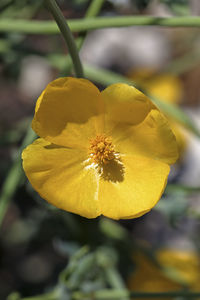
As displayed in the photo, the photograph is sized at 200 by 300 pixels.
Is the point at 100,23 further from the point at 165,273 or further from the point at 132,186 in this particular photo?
the point at 165,273

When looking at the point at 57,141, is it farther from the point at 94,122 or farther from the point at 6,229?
the point at 6,229

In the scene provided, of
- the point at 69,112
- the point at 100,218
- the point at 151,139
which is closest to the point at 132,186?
the point at 151,139

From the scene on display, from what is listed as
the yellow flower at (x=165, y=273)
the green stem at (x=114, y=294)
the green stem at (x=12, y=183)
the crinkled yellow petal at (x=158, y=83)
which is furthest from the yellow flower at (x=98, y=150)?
the crinkled yellow petal at (x=158, y=83)

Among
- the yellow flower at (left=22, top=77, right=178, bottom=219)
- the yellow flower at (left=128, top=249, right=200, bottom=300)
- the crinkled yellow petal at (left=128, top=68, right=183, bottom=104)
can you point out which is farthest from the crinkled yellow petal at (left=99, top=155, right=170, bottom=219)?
the crinkled yellow petal at (left=128, top=68, right=183, bottom=104)

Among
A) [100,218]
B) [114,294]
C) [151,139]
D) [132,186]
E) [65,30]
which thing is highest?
[65,30]

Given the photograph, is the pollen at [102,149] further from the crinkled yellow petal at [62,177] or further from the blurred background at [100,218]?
the blurred background at [100,218]

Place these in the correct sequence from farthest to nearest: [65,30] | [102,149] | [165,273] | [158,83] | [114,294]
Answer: [158,83] < [165,273] < [114,294] < [102,149] < [65,30]

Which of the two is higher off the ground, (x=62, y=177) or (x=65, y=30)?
(x=65, y=30)
